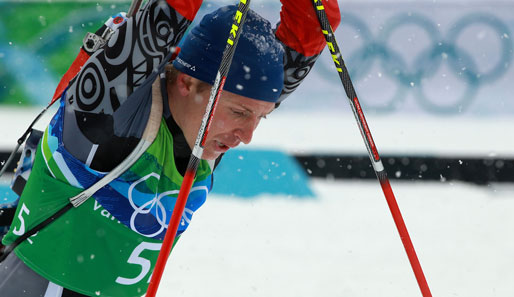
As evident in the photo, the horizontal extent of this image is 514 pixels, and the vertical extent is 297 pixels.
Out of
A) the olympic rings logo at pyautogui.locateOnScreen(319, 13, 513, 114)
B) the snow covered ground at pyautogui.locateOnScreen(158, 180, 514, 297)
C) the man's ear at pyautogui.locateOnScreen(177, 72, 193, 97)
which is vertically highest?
the man's ear at pyautogui.locateOnScreen(177, 72, 193, 97)

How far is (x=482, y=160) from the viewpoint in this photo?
535cm

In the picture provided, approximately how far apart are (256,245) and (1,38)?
3.69 m

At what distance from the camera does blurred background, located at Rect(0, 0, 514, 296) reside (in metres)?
3.56

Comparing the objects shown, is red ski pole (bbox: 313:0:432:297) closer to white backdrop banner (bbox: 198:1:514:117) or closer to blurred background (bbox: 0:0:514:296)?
blurred background (bbox: 0:0:514:296)

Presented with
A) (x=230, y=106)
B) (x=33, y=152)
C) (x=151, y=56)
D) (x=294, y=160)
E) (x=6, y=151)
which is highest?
(x=151, y=56)

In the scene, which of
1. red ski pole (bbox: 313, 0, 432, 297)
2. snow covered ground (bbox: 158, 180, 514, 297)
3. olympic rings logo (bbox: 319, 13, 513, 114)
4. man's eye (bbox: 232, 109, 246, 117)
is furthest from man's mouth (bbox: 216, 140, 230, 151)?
olympic rings logo (bbox: 319, 13, 513, 114)

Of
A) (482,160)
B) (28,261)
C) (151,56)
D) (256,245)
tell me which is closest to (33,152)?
(28,261)

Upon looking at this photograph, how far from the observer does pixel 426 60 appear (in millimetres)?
6082

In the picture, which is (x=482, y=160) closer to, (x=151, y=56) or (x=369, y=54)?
(x=369, y=54)

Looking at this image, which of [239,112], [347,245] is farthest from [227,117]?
[347,245]

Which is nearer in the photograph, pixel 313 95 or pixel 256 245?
pixel 256 245

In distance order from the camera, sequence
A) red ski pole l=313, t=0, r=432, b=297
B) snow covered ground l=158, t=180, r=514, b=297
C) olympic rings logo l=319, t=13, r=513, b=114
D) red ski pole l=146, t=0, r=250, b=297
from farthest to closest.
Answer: olympic rings logo l=319, t=13, r=513, b=114
snow covered ground l=158, t=180, r=514, b=297
red ski pole l=313, t=0, r=432, b=297
red ski pole l=146, t=0, r=250, b=297

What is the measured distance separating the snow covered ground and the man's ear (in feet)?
5.11

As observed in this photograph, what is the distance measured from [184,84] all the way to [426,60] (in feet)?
15.0
